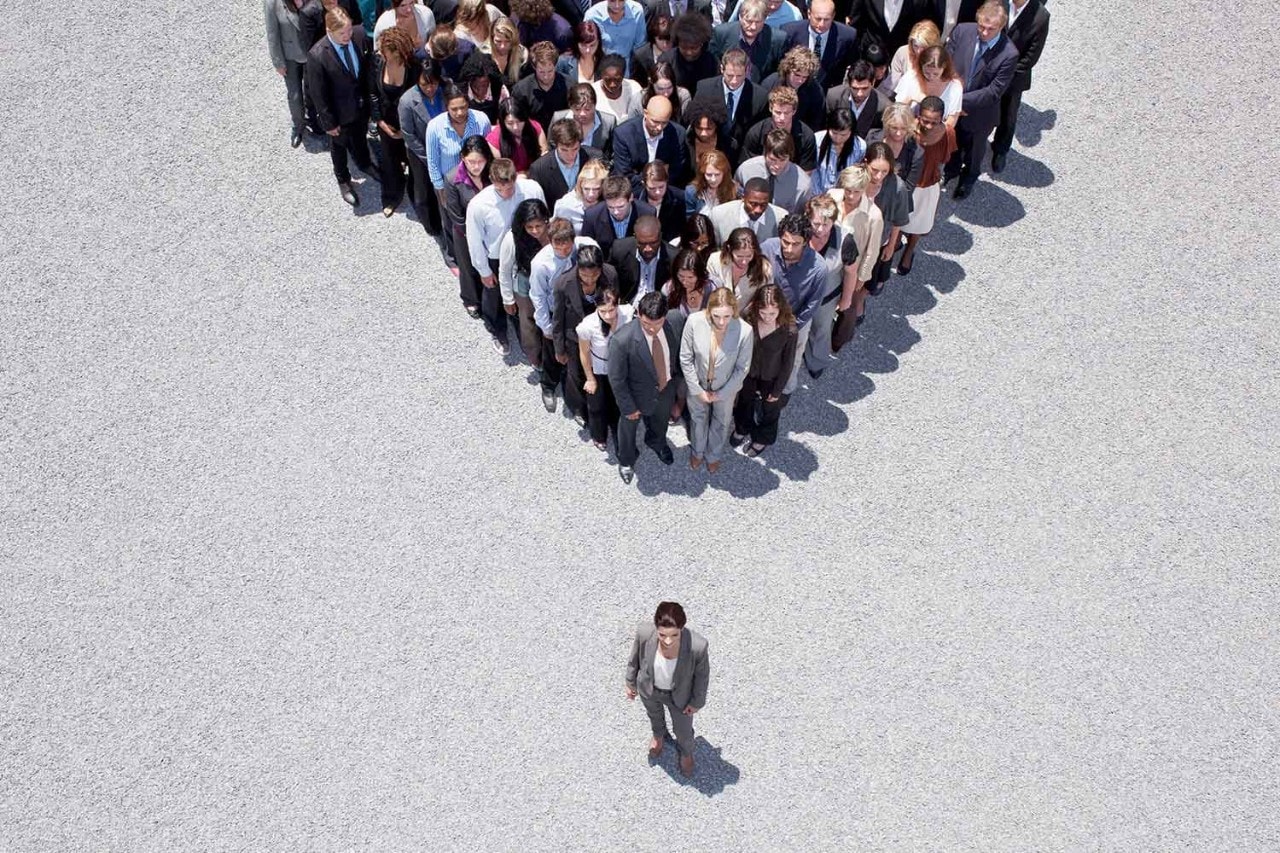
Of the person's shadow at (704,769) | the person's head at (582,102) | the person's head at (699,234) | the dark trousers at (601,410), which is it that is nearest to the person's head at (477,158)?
the person's head at (582,102)

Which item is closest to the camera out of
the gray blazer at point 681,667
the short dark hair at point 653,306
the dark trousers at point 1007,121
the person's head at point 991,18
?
the gray blazer at point 681,667

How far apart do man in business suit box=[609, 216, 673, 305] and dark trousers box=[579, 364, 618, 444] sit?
0.63 m

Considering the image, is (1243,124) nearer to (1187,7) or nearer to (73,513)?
(1187,7)

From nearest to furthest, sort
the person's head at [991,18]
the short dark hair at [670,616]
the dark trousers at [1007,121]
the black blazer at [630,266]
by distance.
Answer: the short dark hair at [670,616]
the black blazer at [630,266]
the person's head at [991,18]
the dark trousers at [1007,121]

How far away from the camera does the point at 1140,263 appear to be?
10086mm

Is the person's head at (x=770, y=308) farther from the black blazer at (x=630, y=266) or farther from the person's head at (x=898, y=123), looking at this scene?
the person's head at (x=898, y=123)

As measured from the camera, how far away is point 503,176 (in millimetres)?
8383

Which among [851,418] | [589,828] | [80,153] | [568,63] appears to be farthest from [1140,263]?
[80,153]

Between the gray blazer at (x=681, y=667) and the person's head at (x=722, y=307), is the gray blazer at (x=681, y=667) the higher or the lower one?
the lower one

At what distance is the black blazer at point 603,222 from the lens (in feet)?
27.9

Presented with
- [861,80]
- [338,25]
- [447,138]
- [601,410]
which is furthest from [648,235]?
→ [338,25]

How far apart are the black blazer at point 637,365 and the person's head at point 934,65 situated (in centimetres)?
320

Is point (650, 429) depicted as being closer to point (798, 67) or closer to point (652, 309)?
Result: point (652, 309)

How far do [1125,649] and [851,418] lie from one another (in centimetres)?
261
